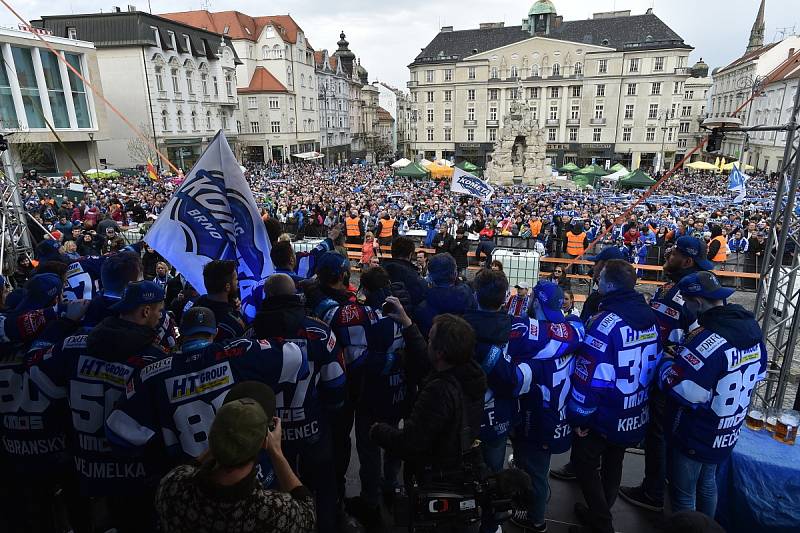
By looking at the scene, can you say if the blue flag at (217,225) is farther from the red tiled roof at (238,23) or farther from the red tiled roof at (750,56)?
the red tiled roof at (750,56)

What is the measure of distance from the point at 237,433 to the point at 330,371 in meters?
1.48

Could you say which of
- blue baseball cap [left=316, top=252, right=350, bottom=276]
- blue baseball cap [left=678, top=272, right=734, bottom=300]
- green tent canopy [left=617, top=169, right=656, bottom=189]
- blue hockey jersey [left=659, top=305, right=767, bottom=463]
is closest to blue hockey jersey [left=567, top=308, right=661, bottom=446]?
blue hockey jersey [left=659, top=305, right=767, bottom=463]

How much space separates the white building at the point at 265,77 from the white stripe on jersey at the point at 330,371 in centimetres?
5913

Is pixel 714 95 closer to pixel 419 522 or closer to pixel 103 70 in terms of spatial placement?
pixel 103 70

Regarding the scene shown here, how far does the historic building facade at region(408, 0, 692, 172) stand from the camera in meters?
59.3

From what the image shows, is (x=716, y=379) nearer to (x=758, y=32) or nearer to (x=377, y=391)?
(x=377, y=391)

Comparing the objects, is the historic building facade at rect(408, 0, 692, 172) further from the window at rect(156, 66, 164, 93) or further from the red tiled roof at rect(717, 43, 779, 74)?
the window at rect(156, 66, 164, 93)

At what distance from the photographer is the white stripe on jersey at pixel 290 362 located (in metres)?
2.87

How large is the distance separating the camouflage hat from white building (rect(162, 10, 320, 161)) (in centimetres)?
6039

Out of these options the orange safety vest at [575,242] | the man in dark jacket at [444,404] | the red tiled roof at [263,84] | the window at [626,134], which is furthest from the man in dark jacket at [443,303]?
the window at [626,134]

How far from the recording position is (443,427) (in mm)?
2520

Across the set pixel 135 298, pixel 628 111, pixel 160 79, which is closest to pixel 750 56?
pixel 628 111

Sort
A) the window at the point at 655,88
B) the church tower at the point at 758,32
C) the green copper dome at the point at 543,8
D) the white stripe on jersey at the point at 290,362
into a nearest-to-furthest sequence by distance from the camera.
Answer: the white stripe on jersey at the point at 290,362 → the window at the point at 655,88 → the green copper dome at the point at 543,8 → the church tower at the point at 758,32

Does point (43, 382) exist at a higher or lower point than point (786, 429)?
higher
